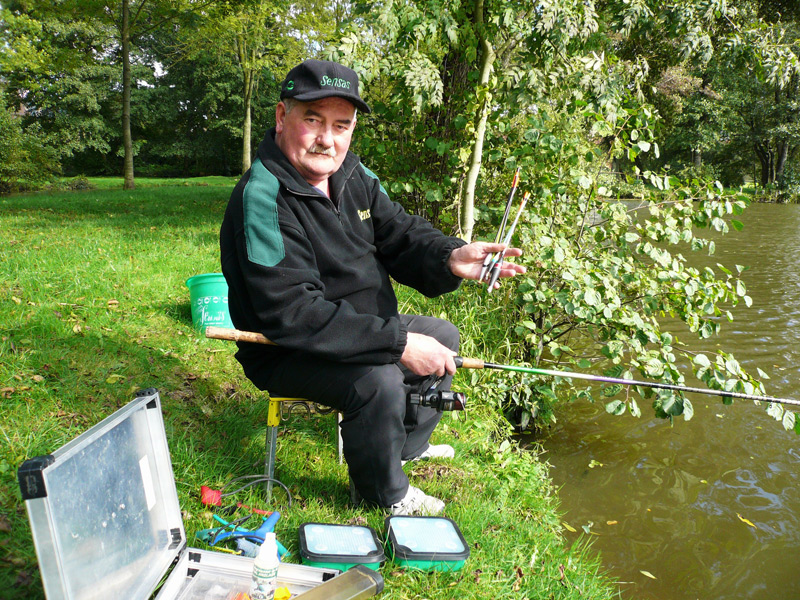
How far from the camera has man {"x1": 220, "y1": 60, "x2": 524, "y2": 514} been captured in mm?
2145

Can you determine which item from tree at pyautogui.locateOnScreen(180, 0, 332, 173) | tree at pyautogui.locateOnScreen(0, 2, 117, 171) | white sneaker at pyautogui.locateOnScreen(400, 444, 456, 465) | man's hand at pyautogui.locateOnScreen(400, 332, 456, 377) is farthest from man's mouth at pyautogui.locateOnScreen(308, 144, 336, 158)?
tree at pyautogui.locateOnScreen(0, 2, 117, 171)

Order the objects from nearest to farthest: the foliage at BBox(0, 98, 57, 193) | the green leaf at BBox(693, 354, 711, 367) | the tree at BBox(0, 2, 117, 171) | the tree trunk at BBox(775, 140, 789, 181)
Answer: the green leaf at BBox(693, 354, 711, 367), the foliage at BBox(0, 98, 57, 193), the tree at BBox(0, 2, 117, 171), the tree trunk at BBox(775, 140, 789, 181)

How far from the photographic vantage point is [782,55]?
14.0 ft

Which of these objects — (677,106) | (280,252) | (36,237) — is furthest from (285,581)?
(677,106)

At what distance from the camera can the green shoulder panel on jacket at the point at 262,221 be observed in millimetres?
2137

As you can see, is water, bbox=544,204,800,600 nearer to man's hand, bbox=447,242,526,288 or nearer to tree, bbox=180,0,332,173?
man's hand, bbox=447,242,526,288

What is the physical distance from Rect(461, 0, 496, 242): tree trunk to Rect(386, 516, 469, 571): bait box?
276cm

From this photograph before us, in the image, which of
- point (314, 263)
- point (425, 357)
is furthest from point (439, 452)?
point (314, 263)

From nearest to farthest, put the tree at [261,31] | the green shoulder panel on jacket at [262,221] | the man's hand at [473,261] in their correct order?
the green shoulder panel on jacket at [262,221] < the man's hand at [473,261] < the tree at [261,31]

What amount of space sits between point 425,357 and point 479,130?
269 cm

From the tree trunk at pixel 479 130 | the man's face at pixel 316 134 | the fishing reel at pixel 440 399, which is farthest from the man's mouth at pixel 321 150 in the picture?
the tree trunk at pixel 479 130

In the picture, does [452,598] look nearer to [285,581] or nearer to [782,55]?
[285,581]

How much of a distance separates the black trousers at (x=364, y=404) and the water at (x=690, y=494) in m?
1.37

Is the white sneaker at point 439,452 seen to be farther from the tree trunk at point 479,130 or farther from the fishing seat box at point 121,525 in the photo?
the tree trunk at point 479,130
